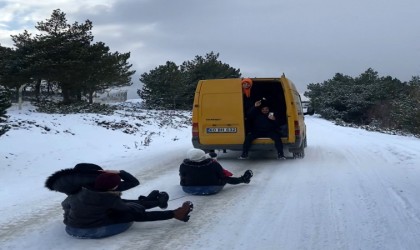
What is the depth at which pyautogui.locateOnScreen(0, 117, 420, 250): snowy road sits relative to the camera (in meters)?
4.53

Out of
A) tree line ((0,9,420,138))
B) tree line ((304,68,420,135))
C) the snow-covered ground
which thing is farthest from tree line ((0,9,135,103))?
tree line ((304,68,420,135))

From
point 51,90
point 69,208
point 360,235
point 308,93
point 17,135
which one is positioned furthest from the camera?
point 308,93

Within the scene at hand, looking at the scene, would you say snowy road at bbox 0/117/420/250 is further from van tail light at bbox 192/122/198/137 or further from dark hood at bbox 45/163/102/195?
van tail light at bbox 192/122/198/137

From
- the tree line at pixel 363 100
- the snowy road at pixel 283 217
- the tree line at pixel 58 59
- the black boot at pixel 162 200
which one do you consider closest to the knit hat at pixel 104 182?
the snowy road at pixel 283 217

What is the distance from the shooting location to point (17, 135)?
41.0 ft

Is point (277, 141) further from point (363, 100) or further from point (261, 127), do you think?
point (363, 100)

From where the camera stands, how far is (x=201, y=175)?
684 cm

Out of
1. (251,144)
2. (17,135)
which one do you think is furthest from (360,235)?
(17,135)

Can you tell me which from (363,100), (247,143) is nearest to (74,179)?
(247,143)

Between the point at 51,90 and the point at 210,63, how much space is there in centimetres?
1995

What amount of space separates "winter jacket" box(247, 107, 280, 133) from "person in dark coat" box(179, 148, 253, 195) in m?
4.19

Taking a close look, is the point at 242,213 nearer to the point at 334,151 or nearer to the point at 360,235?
the point at 360,235

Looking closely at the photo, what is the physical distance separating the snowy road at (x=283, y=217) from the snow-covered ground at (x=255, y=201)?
0.01 meters

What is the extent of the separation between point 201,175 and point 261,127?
4.48 metres
